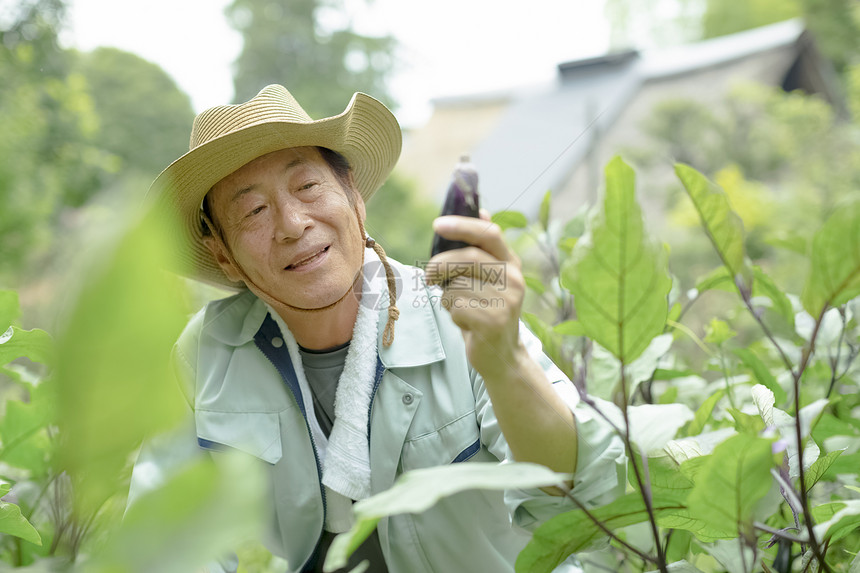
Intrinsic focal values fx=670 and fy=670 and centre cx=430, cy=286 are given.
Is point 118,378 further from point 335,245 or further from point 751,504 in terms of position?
point 335,245

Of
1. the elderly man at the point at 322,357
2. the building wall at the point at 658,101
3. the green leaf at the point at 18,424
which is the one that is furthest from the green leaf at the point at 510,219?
the building wall at the point at 658,101

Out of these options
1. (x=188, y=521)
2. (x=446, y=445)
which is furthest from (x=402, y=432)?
(x=188, y=521)

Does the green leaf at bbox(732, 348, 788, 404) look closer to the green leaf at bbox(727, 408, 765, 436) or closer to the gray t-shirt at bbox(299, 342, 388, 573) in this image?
the green leaf at bbox(727, 408, 765, 436)

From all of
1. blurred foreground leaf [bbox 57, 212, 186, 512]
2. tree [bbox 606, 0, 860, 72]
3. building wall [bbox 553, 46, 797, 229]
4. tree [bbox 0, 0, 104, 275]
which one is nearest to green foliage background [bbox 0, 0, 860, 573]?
blurred foreground leaf [bbox 57, 212, 186, 512]

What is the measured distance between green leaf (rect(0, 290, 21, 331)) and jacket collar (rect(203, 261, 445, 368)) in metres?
0.44

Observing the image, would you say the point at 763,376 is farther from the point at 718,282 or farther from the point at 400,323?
the point at 400,323

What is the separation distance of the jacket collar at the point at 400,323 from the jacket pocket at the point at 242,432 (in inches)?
4.7

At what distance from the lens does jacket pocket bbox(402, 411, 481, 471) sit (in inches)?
34.3

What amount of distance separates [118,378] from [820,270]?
1.28 feet

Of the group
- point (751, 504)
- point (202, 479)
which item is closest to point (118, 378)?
point (202, 479)

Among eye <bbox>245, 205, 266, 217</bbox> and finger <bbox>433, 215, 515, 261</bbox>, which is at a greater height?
eye <bbox>245, 205, 266, 217</bbox>

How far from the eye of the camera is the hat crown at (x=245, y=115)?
2.90ft

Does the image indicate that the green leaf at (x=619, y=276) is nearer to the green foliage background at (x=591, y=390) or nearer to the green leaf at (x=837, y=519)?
the green foliage background at (x=591, y=390)

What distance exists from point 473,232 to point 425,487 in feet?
0.80
